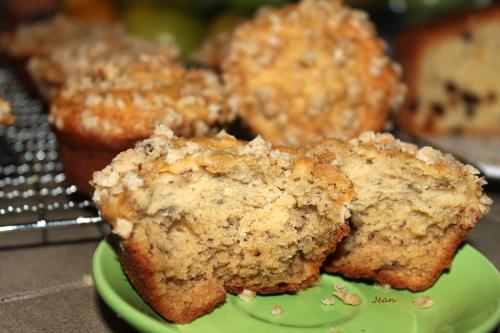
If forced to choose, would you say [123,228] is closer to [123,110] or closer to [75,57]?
[123,110]

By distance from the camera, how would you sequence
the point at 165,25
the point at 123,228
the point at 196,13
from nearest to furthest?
the point at 123,228
the point at 165,25
the point at 196,13

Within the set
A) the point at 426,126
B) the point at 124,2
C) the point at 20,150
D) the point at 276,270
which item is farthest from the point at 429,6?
the point at 276,270

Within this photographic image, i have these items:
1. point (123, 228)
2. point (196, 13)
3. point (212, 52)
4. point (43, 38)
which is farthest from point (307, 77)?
point (196, 13)

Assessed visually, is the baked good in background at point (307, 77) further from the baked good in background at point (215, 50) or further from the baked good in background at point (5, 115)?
the baked good in background at point (5, 115)

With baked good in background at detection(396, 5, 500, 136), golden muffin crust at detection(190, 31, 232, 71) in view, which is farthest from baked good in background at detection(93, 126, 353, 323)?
baked good in background at detection(396, 5, 500, 136)

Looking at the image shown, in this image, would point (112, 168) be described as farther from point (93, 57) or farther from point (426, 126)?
point (426, 126)

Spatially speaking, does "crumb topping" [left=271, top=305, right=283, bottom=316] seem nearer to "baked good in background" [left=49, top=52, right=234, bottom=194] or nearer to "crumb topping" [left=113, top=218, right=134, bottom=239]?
"crumb topping" [left=113, top=218, right=134, bottom=239]

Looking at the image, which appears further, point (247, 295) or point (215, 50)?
point (215, 50)
